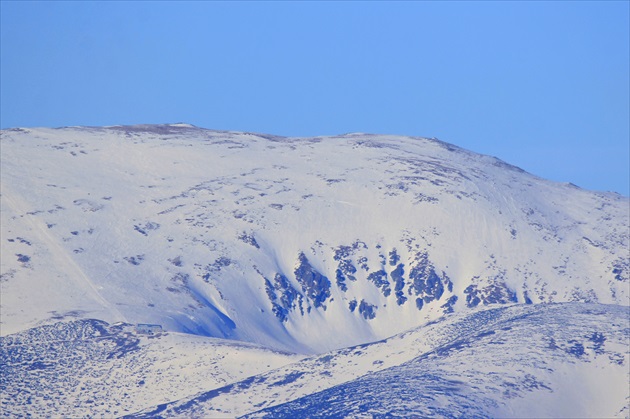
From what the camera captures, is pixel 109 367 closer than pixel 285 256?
Yes

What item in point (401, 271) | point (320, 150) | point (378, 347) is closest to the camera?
point (378, 347)

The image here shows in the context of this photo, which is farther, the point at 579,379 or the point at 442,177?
the point at 442,177

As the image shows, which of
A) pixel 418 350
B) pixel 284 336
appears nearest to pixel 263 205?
pixel 284 336

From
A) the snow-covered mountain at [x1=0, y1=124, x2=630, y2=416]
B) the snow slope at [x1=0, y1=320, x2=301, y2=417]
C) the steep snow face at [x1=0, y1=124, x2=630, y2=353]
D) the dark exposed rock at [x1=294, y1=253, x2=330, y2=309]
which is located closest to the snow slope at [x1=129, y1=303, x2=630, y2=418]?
the snow-covered mountain at [x1=0, y1=124, x2=630, y2=416]

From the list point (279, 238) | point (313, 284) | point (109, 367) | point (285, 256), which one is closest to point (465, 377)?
point (109, 367)

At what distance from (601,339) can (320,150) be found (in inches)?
3425

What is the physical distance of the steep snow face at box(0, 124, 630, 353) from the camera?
13650 cm

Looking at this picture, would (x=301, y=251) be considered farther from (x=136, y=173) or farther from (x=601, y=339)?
(x=601, y=339)

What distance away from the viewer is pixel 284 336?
13938cm

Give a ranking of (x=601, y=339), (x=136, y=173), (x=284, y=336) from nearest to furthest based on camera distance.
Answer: (x=601, y=339), (x=284, y=336), (x=136, y=173)

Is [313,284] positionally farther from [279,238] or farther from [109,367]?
[109,367]

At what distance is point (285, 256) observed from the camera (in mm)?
151500

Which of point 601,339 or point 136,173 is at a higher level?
point 136,173

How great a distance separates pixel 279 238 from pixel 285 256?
2855mm
